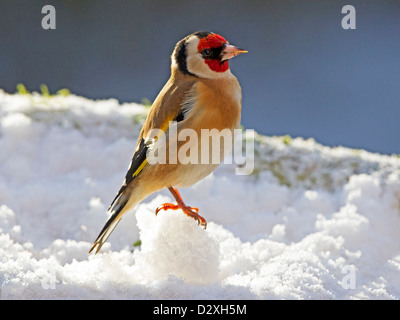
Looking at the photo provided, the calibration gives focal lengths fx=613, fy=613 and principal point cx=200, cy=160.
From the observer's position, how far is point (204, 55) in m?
2.05

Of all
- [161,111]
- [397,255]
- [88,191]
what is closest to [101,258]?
[161,111]

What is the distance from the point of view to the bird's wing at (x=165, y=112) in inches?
78.0

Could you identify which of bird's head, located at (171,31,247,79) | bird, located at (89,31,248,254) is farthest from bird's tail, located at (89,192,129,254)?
bird's head, located at (171,31,247,79)

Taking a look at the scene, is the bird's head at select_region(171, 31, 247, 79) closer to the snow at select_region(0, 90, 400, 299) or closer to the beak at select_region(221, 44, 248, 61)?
the beak at select_region(221, 44, 248, 61)

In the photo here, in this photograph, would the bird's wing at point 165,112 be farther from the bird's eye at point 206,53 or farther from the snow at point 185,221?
the snow at point 185,221

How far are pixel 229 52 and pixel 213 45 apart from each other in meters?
0.07

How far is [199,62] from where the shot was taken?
6.76 ft

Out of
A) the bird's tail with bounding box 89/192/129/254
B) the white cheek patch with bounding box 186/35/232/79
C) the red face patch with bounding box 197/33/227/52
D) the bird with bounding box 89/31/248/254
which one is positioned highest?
the red face patch with bounding box 197/33/227/52

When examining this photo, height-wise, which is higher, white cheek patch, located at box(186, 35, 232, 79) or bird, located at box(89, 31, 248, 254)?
white cheek patch, located at box(186, 35, 232, 79)

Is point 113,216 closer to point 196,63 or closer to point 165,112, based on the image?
point 165,112

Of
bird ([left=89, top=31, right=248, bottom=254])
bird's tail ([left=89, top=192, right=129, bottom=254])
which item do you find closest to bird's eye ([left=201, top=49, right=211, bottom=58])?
bird ([left=89, top=31, right=248, bottom=254])

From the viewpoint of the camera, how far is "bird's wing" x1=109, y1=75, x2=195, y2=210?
1.98m

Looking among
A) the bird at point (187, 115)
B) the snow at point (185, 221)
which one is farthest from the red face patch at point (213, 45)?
the snow at point (185, 221)
